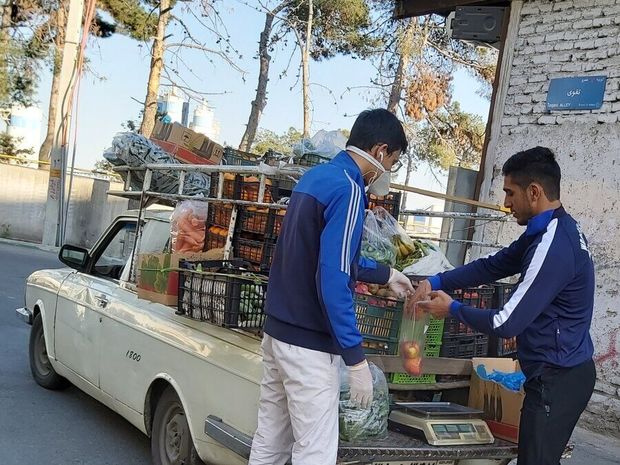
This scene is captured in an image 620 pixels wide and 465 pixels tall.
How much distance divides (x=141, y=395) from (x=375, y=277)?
5.93 ft

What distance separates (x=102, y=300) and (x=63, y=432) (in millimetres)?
1085

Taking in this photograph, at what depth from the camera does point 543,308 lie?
3064mm

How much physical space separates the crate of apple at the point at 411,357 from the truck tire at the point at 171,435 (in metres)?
1.28

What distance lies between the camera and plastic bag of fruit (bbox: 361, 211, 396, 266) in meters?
3.84

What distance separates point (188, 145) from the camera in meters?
5.98

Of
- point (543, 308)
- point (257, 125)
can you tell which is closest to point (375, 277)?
point (543, 308)

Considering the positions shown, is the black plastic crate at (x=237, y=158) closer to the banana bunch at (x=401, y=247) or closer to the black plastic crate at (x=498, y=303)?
the banana bunch at (x=401, y=247)

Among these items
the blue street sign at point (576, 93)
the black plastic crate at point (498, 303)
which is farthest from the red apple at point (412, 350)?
the blue street sign at point (576, 93)

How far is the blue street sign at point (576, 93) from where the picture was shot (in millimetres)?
7199

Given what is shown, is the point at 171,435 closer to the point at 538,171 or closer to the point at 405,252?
the point at 405,252

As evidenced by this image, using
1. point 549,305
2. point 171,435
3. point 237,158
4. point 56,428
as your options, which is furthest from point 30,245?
point 549,305

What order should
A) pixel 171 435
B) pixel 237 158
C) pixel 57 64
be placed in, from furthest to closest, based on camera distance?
pixel 57 64 < pixel 237 158 < pixel 171 435

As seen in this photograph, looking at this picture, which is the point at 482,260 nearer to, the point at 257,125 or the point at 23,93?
the point at 257,125

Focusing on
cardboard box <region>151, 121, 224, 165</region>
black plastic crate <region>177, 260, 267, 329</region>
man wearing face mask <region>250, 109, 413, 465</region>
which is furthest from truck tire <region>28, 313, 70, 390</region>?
man wearing face mask <region>250, 109, 413, 465</region>
